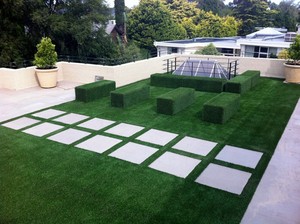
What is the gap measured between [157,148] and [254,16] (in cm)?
4616

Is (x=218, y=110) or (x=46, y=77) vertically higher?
(x=46, y=77)

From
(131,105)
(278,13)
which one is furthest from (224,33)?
(131,105)

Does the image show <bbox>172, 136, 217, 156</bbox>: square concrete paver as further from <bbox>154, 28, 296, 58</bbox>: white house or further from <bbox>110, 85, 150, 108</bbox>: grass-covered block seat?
<bbox>154, 28, 296, 58</bbox>: white house

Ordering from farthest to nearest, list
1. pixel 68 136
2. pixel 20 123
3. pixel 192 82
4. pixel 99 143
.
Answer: pixel 192 82 → pixel 20 123 → pixel 68 136 → pixel 99 143

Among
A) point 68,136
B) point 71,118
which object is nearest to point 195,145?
point 68,136

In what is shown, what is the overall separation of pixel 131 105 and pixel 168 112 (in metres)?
1.84

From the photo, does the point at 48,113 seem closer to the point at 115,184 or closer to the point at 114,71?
the point at 114,71

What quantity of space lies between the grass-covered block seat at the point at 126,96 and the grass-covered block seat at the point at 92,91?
1222 mm

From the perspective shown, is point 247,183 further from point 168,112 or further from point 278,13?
point 278,13

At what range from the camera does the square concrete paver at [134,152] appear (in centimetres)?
688

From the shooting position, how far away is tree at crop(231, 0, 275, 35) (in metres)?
46.9

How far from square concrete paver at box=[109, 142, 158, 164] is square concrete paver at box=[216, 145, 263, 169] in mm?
1718

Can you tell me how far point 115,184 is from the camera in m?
5.84

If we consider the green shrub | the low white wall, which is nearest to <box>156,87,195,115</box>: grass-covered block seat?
the low white wall
